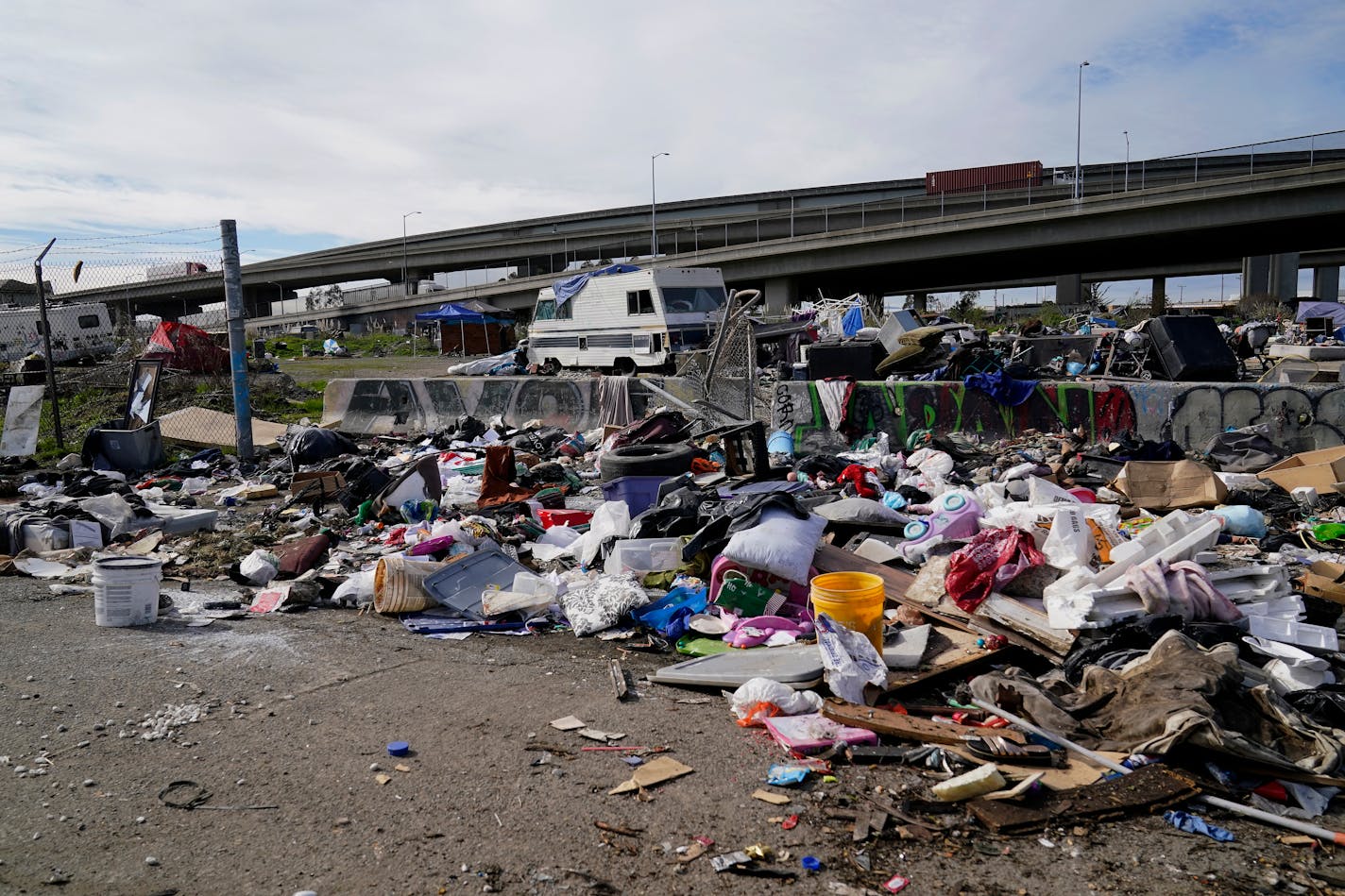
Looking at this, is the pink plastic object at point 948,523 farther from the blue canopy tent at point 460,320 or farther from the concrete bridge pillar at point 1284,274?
the concrete bridge pillar at point 1284,274

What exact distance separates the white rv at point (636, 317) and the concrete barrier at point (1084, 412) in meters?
9.71

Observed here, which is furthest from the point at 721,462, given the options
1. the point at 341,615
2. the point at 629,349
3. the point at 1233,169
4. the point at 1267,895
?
the point at 1233,169

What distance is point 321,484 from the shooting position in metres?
9.82

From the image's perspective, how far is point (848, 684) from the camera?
168 inches

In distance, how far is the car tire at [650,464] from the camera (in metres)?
8.25

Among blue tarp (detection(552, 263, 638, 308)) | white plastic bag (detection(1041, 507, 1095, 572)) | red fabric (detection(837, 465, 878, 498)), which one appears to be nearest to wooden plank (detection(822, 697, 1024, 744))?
white plastic bag (detection(1041, 507, 1095, 572))

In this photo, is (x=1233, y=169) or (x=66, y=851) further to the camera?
(x=1233, y=169)

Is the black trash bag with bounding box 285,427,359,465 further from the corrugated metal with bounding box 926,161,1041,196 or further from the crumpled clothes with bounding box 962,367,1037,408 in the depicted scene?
the corrugated metal with bounding box 926,161,1041,196

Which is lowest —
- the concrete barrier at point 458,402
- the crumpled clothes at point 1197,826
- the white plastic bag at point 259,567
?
the crumpled clothes at point 1197,826

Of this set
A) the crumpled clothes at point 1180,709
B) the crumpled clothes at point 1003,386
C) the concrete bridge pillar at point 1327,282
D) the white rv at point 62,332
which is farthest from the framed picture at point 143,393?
the concrete bridge pillar at point 1327,282

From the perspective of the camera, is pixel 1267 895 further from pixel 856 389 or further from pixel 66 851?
pixel 856 389

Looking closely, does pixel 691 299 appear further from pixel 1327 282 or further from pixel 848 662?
pixel 1327 282

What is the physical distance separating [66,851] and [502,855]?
154 cm

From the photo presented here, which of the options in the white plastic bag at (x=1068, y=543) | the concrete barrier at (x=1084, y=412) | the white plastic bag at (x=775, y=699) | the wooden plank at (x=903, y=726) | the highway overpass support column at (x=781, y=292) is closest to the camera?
the wooden plank at (x=903, y=726)
